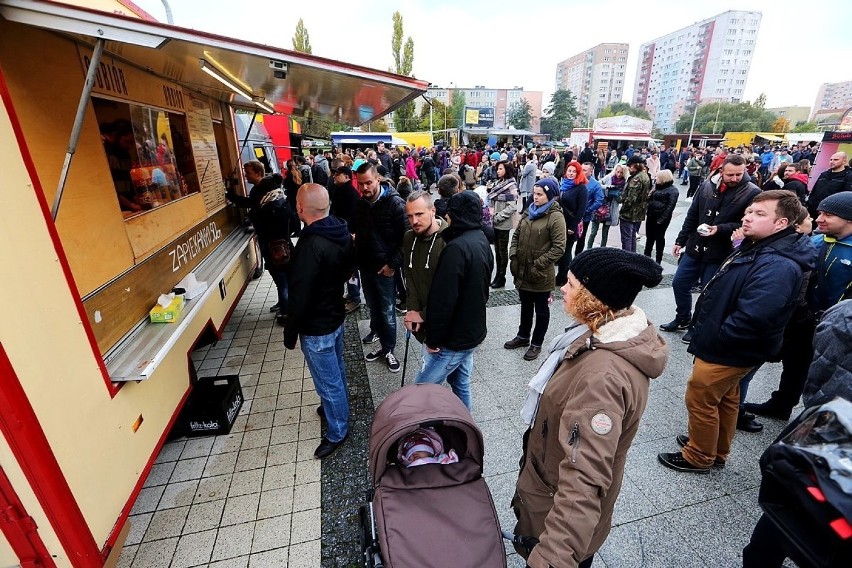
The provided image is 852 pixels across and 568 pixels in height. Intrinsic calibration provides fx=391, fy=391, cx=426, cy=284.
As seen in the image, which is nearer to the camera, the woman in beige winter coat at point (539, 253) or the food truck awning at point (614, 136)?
the woman in beige winter coat at point (539, 253)

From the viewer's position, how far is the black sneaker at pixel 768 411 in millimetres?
3328

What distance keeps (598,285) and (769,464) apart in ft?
2.35

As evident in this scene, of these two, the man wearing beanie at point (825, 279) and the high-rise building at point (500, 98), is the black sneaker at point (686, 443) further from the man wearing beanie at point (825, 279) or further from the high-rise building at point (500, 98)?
the high-rise building at point (500, 98)

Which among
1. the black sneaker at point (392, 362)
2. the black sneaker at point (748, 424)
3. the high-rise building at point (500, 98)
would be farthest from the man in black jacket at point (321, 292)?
the high-rise building at point (500, 98)

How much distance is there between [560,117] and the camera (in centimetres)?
7331

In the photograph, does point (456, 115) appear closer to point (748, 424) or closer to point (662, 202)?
point (662, 202)

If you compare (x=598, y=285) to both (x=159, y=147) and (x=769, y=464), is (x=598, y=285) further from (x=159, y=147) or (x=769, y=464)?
(x=159, y=147)

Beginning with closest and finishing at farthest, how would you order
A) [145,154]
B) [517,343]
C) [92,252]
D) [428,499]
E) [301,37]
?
1. [428,499]
2. [92,252]
3. [145,154]
4. [517,343]
5. [301,37]

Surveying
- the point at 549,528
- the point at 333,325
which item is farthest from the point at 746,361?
the point at 333,325

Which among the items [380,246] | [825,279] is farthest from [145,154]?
[825,279]

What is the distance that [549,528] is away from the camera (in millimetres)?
1271

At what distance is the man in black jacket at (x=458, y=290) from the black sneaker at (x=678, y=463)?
1636 millimetres

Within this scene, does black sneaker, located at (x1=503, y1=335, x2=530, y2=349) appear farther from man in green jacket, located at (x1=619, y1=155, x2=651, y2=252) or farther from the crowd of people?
man in green jacket, located at (x1=619, y1=155, x2=651, y2=252)

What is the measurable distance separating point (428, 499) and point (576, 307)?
108cm
